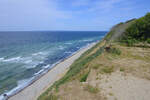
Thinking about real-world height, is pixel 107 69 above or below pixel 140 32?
below

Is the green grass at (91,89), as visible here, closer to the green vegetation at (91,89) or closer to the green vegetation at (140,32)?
the green vegetation at (91,89)

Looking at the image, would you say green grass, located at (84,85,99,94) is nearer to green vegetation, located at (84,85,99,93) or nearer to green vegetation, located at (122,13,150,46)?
green vegetation, located at (84,85,99,93)

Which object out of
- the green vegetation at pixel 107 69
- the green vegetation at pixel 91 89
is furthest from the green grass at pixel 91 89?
the green vegetation at pixel 107 69

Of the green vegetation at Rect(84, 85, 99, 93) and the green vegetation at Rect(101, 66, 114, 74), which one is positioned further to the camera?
the green vegetation at Rect(101, 66, 114, 74)

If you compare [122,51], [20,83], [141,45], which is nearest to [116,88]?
[122,51]

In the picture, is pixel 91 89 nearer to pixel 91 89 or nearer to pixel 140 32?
pixel 91 89

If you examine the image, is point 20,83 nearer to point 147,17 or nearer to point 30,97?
point 30,97

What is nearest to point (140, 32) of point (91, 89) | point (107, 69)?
point (107, 69)

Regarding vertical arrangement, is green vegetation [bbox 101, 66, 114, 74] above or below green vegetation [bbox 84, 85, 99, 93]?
above

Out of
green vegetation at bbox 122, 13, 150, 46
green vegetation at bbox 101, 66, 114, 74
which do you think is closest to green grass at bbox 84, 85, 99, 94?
green vegetation at bbox 101, 66, 114, 74

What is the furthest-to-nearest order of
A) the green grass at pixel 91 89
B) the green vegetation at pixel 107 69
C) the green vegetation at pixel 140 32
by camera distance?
the green vegetation at pixel 140 32, the green vegetation at pixel 107 69, the green grass at pixel 91 89

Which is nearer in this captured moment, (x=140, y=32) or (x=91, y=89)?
(x=91, y=89)

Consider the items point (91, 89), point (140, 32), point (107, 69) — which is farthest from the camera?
point (140, 32)

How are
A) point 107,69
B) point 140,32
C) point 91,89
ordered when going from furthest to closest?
point 140,32, point 107,69, point 91,89
